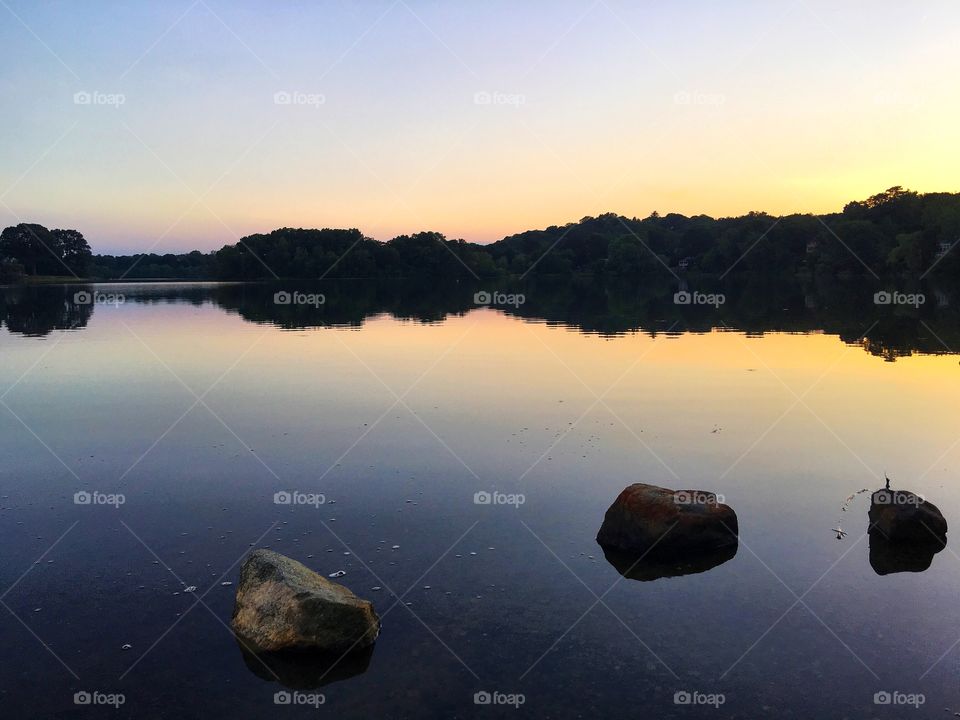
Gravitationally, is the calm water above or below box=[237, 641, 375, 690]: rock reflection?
above

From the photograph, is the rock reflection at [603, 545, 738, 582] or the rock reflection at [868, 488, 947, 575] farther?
the rock reflection at [868, 488, 947, 575]

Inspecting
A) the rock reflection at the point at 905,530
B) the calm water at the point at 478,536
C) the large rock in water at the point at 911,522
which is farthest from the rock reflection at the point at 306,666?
the large rock in water at the point at 911,522

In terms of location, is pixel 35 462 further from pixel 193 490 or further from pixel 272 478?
pixel 272 478

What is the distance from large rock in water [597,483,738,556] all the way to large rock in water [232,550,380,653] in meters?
5.64

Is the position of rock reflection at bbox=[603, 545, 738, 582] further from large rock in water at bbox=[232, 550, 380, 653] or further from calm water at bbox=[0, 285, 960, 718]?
large rock in water at bbox=[232, 550, 380, 653]

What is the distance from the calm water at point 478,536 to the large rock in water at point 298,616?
399 mm

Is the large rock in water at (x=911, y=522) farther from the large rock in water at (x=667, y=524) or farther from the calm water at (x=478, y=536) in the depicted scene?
the large rock in water at (x=667, y=524)

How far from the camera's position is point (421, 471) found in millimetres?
19484

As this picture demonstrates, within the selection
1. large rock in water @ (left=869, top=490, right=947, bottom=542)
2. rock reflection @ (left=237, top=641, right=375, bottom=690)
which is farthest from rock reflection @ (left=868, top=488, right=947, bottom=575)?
rock reflection @ (left=237, top=641, right=375, bottom=690)

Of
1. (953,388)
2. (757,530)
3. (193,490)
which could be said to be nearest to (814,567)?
(757,530)

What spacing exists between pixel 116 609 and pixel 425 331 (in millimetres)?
44544

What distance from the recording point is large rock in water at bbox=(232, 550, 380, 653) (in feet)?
36.3

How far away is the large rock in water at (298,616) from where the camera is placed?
436 inches

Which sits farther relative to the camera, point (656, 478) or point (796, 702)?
point (656, 478)
